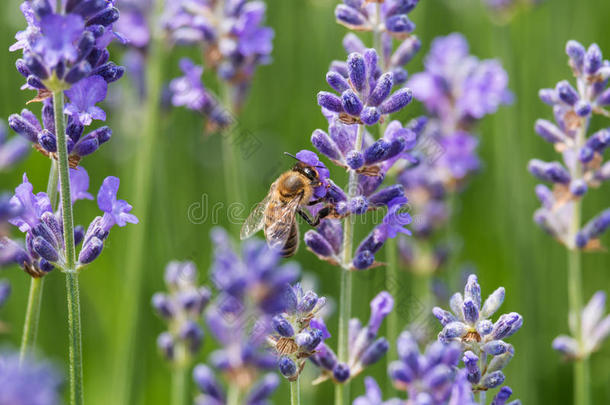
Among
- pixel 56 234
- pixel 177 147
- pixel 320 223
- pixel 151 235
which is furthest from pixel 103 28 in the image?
pixel 177 147

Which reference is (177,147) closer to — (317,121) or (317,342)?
(317,121)

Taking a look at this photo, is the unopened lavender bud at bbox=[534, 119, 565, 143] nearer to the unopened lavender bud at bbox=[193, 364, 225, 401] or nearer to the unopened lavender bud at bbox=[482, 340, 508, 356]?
the unopened lavender bud at bbox=[482, 340, 508, 356]

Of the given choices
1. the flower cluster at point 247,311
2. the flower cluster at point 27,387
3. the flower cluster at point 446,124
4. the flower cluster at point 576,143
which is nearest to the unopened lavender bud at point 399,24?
the flower cluster at point 576,143

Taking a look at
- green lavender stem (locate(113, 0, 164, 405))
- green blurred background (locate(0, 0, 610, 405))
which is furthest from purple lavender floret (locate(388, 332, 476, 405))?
green lavender stem (locate(113, 0, 164, 405))

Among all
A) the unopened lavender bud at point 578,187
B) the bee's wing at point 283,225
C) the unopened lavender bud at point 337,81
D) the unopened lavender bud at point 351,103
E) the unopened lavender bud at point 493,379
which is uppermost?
the unopened lavender bud at point 337,81

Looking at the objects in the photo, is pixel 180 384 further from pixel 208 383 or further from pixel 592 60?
pixel 592 60

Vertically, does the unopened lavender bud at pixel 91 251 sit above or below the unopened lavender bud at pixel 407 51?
below

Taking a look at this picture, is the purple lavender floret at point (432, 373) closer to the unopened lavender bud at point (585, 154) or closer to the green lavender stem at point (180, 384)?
the unopened lavender bud at point (585, 154)
